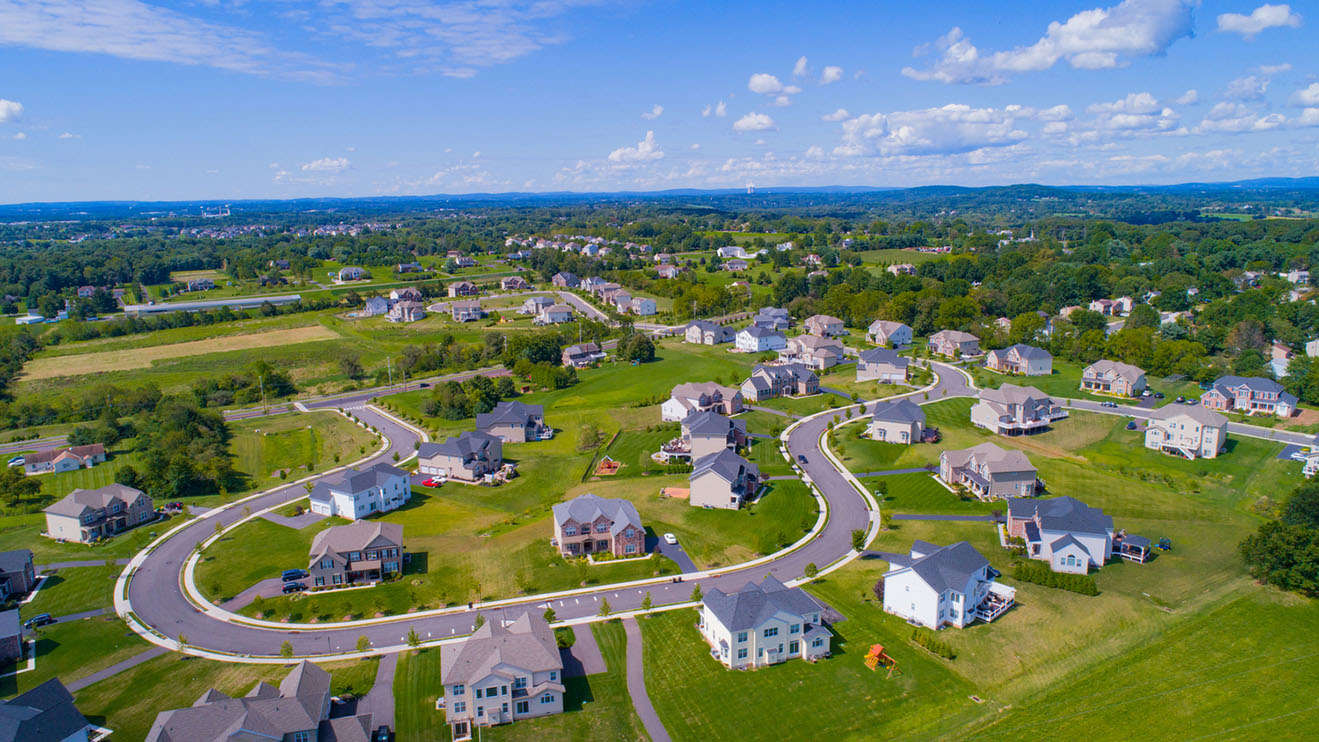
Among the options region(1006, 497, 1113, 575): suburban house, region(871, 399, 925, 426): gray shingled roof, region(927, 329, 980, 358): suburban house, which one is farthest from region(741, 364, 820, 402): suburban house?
region(1006, 497, 1113, 575): suburban house

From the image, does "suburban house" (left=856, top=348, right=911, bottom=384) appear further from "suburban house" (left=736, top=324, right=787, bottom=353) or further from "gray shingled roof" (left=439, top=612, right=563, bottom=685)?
"gray shingled roof" (left=439, top=612, right=563, bottom=685)

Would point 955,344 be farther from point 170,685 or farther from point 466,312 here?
point 170,685

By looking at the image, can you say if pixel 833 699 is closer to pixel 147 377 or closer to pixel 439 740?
pixel 439 740

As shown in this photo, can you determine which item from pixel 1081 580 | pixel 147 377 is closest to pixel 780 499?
pixel 1081 580

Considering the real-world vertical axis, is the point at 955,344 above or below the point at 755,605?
above

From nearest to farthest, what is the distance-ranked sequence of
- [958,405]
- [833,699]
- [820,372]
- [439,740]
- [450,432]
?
[439,740] → [833,699] → [450,432] → [958,405] → [820,372]

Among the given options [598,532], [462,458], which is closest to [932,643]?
[598,532]
